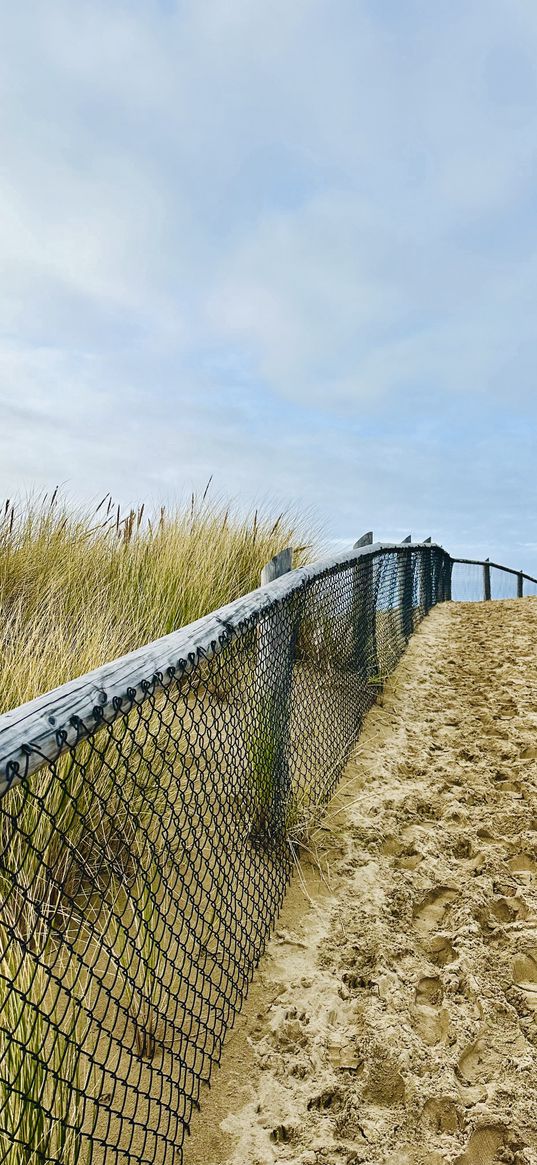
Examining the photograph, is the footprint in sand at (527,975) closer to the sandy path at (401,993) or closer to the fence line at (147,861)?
the sandy path at (401,993)

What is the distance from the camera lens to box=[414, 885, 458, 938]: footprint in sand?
3.11m

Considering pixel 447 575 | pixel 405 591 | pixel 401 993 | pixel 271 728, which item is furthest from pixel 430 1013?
pixel 447 575

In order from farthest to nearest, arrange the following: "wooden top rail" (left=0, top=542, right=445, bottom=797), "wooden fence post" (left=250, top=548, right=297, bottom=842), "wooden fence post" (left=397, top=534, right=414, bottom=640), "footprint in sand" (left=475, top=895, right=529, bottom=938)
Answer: "wooden fence post" (left=397, top=534, right=414, bottom=640) < "wooden fence post" (left=250, top=548, right=297, bottom=842) < "footprint in sand" (left=475, top=895, right=529, bottom=938) < "wooden top rail" (left=0, top=542, right=445, bottom=797)

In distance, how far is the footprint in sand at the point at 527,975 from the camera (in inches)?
106

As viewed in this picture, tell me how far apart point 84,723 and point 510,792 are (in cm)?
334

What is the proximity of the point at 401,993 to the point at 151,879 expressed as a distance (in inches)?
42.7

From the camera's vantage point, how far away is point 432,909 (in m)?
3.24

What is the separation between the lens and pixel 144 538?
7.49 m

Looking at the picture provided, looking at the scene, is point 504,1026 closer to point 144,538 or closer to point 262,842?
point 262,842

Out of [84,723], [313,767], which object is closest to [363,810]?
[313,767]

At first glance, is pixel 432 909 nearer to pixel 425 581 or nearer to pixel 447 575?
pixel 425 581

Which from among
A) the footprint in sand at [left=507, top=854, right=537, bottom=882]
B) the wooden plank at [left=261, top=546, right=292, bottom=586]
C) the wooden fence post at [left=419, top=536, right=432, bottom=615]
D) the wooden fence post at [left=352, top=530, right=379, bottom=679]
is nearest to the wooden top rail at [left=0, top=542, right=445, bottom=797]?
the wooden plank at [left=261, top=546, right=292, bottom=586]

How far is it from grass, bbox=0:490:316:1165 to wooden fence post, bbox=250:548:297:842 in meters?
0.49

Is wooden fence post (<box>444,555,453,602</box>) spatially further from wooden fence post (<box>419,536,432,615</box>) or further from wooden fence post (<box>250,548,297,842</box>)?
wooden fence post (<box>250,548,297,842</box>)
